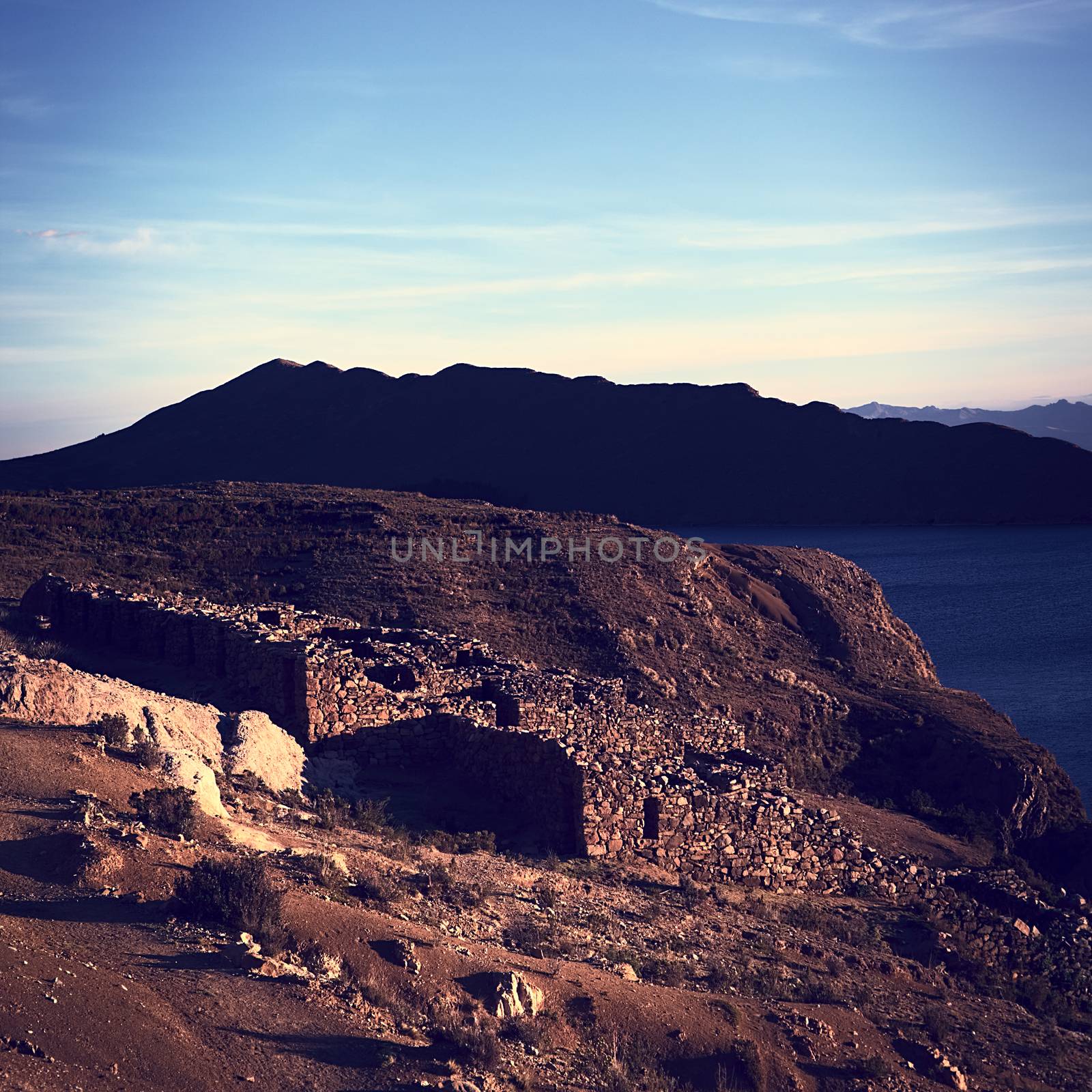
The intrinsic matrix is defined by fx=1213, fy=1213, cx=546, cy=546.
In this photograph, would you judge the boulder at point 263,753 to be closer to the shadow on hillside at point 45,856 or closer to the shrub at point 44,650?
the shadow on hillside at point 45,856

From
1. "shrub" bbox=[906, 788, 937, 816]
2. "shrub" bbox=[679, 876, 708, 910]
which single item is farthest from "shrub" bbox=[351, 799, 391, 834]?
"shrub" bbox=[906, 788, 937, 816]

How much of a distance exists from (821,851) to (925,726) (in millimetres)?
11590

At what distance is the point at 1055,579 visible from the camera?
70.2 metres

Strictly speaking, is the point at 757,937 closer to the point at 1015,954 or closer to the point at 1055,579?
the point at 1015,954

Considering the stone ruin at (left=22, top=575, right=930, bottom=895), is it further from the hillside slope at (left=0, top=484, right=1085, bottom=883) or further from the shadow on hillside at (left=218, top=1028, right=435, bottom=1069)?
the shadow on hillside at (left=218, top=1028, right=435, bottom=1069)

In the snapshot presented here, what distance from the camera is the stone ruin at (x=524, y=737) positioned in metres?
15.1

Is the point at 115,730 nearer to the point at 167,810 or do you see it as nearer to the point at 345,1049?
the point at 167,810

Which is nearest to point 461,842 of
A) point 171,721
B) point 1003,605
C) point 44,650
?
point 171,721

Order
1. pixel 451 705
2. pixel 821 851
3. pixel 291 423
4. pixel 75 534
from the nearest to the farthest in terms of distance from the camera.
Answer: pixel 821 851, pixel 451 705, pixel 75 534, pixel 291 423

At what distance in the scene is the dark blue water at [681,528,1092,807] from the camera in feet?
128

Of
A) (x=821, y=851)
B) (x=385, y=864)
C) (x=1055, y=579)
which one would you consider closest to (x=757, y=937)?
A: (x=821, y=851)

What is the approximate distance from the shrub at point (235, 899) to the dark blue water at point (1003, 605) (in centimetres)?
2471

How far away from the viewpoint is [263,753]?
15.5 metres

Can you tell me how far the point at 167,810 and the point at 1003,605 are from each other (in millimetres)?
57912
